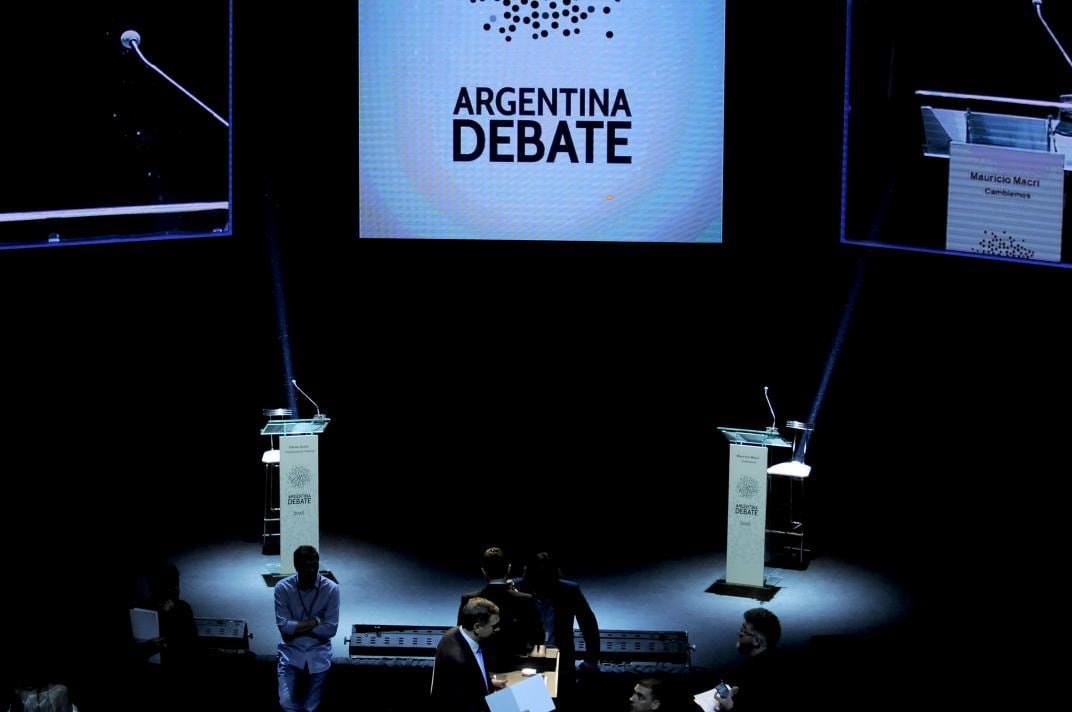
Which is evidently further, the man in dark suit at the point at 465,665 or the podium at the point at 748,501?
the podium at the point at 748,501

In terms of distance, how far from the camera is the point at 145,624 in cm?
662

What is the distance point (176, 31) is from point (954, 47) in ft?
16.3

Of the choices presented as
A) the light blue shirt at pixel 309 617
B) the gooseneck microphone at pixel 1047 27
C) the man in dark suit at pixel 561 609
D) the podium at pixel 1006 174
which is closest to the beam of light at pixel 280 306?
the light blue shirt at pixel 309 617

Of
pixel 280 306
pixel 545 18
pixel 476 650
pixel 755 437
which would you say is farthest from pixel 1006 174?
pixel 280 306

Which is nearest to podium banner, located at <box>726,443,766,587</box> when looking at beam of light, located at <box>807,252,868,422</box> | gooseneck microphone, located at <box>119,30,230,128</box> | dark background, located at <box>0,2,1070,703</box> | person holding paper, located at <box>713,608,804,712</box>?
dark background, located at <box>0,2,1070,703</box>

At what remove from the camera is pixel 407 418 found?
11.4 meters

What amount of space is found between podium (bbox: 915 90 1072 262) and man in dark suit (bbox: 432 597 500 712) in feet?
13.3

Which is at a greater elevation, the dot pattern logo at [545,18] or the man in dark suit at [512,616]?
the dot pattern logo at [545,18]

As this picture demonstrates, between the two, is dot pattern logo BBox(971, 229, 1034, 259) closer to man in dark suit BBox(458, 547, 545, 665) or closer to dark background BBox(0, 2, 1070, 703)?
dark background BBox(0, 2, 1070, 703)

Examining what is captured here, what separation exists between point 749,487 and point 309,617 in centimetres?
388

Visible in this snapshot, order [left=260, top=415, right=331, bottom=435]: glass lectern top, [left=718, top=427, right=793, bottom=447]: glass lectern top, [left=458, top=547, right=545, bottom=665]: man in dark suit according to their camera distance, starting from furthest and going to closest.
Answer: [left=260, top=415, right=331, bottom=435]: glass lectern top → [left=718, top=427, right=793, bottom=447]: glass lectern top → [left=458, top=547, right=545, bottom=665]: man in dark suit

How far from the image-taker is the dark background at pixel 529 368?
32.8 ft

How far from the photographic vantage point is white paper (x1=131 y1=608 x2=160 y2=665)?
6605 mm

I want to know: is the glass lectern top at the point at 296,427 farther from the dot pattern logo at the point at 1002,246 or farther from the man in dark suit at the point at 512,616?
the dot pattern logo at the point at 1002,246
